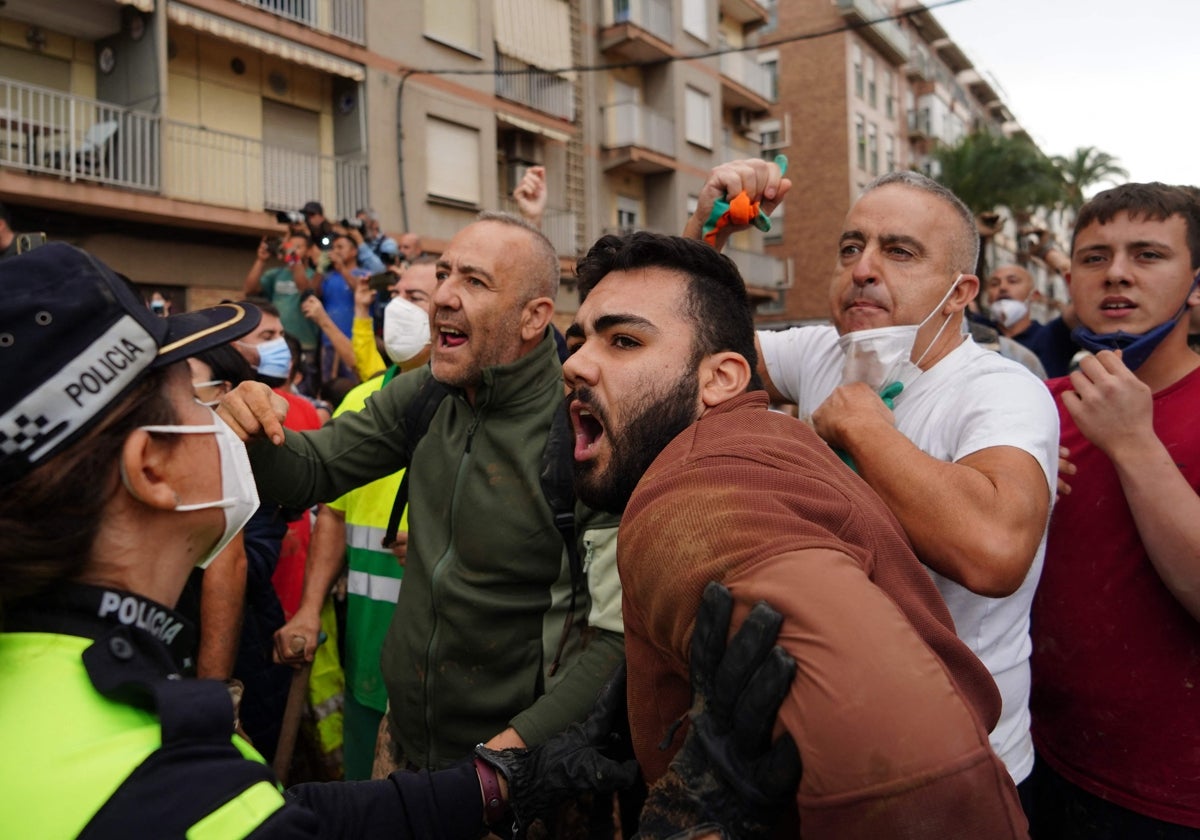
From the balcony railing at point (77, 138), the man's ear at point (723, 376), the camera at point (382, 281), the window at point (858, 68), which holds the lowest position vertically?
the man's ear at point (723, 376)

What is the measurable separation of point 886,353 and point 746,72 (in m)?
26.4

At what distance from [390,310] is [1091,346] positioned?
3025mm

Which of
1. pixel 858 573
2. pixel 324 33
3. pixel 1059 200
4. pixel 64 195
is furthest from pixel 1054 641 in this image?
pixel 1059 200

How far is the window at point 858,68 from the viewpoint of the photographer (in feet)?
106

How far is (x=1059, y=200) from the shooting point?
34.0 m

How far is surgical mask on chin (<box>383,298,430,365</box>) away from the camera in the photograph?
4012mm

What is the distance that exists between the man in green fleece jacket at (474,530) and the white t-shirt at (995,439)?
2.85 ft

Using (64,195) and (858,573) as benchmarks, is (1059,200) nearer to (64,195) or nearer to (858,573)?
Answer: (64,195)

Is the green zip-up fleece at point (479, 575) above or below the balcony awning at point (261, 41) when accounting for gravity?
Answer: below

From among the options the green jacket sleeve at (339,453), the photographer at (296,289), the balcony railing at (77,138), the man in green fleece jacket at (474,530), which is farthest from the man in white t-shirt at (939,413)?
the balcony railing at (77,138)

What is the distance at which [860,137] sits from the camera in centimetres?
Answer: 3256

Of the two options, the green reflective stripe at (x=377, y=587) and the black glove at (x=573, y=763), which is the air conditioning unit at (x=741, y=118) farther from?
the black glove at (x=573, y=763)

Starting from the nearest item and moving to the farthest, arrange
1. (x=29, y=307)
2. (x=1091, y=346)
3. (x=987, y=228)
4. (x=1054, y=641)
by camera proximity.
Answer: (x=29, y=307), (x=1054, y=641), (x=1091, y=346), (x=987, y=228)

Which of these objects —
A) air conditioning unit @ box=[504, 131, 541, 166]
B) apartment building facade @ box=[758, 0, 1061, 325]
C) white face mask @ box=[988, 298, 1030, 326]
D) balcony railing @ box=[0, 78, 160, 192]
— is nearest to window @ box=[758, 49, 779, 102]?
apartment building facade @ box=[758, 0, 1061, 325]
